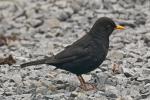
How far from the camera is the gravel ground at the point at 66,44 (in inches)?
447

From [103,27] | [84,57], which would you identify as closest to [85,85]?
[84,57]

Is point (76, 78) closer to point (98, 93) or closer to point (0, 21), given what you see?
point (98, 93)

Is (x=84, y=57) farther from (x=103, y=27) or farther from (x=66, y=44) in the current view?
(x=66, y=44)

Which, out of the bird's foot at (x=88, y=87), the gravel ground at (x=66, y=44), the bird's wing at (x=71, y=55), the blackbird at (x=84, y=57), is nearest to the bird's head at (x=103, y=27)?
the blackbird at (x=84, y=57)

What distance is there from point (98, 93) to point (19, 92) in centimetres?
143

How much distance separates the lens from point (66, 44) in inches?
618

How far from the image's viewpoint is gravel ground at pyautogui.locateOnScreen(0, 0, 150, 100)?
11.4m

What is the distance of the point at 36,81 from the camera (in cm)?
1214

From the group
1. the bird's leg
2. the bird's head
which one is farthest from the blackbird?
the bird's head

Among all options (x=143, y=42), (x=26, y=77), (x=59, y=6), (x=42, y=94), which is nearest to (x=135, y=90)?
(x=42, y=94)

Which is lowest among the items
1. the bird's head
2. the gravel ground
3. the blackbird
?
the gravel ground

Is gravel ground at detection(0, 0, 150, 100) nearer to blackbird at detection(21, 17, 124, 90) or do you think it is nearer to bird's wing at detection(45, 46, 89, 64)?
blackbird at detection(21, 17, 124, 90)

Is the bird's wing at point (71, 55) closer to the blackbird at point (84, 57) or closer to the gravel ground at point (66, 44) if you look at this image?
the blackbird at point (84, 57)

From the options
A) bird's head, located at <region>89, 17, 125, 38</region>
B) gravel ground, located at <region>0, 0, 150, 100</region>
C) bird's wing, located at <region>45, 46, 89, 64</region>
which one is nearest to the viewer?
gravel ground, located at <region>0, 0, 150, 100</region>
